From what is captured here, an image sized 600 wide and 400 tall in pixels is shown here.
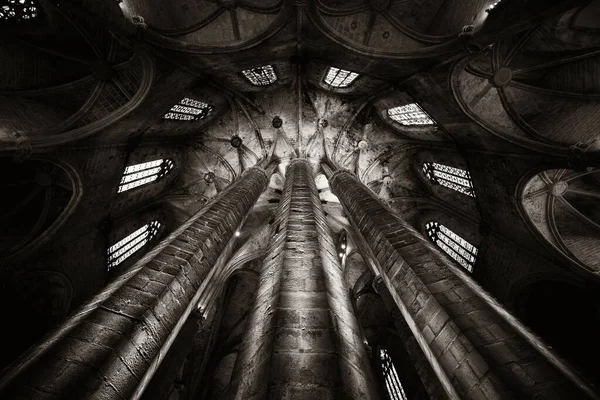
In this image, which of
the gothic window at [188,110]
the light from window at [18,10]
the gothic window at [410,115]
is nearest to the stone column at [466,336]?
the gothic window at [410,115]

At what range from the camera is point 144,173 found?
36.5ft

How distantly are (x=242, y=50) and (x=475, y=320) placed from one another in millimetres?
8098

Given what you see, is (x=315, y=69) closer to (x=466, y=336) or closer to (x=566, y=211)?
(x=566, y=211)

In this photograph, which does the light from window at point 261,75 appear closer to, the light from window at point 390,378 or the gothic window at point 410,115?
the gothic window at point 410,115

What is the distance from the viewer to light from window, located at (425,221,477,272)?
10.9 meters

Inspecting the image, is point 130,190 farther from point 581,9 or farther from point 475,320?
point 581,9

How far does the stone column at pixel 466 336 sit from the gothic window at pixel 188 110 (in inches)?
365

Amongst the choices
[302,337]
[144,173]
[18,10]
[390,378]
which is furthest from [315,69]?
[390,378]

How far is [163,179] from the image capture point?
12.3m

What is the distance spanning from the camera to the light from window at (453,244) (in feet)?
35.6

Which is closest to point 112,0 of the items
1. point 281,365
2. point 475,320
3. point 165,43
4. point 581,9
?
point 165,43

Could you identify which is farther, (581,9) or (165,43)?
(581,9)

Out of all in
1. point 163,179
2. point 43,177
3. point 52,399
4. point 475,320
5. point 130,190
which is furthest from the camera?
point 163,179

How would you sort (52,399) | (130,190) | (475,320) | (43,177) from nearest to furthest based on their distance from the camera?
1. (52,399)
2. (475,320)
3. (43,177)
4. (130,190)
